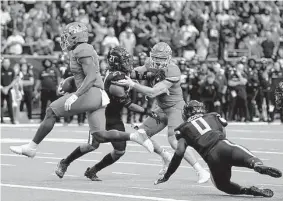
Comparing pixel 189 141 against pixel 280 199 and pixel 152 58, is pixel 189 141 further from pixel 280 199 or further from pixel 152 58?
pixel 152 58

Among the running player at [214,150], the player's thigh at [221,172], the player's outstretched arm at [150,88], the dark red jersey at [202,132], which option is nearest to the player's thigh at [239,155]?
the running player at [214,150]

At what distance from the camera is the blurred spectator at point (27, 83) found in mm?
25438

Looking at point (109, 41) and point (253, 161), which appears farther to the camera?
point (109, 41)

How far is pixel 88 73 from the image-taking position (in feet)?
38.5

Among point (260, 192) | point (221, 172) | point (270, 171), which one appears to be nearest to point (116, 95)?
point (221, 172)

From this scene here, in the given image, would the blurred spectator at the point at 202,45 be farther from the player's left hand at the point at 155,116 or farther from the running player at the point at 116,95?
the running player at the point at 116,95

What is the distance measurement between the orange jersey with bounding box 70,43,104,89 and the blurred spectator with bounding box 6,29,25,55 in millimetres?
14614

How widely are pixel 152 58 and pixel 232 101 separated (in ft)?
48.4

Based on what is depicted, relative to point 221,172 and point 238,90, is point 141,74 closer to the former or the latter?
point 221,172

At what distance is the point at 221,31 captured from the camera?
30984 millimetres

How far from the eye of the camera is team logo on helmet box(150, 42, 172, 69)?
12250mm

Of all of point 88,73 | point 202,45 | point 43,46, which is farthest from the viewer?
point 202,45

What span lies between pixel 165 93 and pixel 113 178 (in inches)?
50.1

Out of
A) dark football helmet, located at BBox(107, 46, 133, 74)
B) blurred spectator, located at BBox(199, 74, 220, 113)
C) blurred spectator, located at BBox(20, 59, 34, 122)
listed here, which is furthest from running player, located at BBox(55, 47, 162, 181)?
blurred spectator, located at BBox(199, 74, 220, 113)
